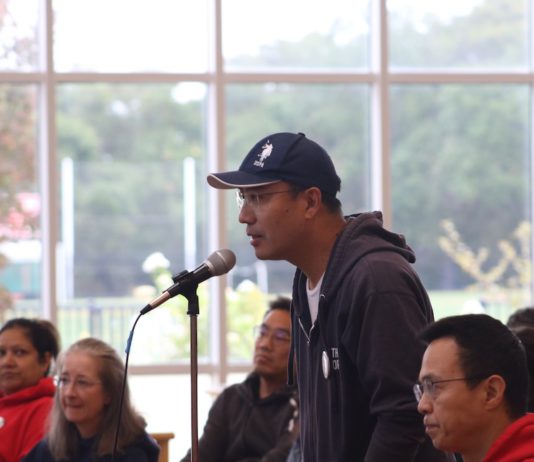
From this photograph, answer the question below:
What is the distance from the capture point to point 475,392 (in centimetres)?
218

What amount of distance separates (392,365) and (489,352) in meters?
0.20

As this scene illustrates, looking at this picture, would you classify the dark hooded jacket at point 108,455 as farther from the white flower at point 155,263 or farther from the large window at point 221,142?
the white flower at point 155,263

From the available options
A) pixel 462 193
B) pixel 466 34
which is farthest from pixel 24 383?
pixel 466 34

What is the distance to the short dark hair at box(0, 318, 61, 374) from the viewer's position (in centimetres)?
448

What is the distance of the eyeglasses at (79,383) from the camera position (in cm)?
376

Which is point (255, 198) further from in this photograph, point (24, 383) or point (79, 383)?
point (24, 383)

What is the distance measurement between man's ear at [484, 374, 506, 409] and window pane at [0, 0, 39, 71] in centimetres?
503

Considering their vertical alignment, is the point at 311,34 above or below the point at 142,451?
above

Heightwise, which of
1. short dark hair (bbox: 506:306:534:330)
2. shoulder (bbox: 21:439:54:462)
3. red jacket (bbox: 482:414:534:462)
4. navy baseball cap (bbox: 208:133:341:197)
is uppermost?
navy baseball cap (bbox: 208:133:341:197)

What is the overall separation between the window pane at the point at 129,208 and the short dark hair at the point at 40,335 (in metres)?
2.14

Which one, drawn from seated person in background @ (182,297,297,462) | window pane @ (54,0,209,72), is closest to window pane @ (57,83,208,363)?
window pane @ (54,0,209,72)

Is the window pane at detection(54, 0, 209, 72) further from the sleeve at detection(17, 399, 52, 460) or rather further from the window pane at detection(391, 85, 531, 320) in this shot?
the sleeve at detection(17, 399, 52, 460)

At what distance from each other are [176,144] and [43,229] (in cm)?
101

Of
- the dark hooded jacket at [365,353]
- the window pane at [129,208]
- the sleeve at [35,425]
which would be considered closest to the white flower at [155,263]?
the window pane at [129,208]
